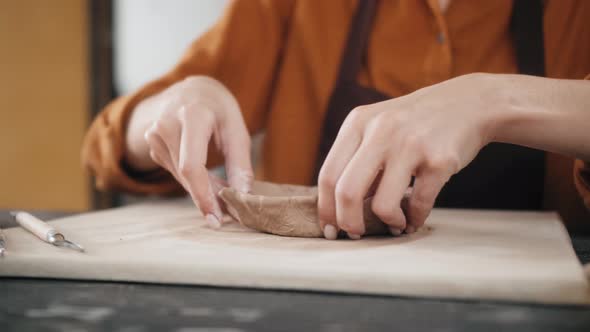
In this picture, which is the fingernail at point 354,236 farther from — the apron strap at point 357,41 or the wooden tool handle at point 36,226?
the apron strap at point 357,41

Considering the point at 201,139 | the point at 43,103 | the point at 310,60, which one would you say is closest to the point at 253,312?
the point at 201,139

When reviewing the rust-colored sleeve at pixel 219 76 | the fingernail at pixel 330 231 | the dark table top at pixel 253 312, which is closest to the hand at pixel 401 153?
the fingernail at pixel 330 231

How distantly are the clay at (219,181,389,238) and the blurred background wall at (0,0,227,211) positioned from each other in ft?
4.69

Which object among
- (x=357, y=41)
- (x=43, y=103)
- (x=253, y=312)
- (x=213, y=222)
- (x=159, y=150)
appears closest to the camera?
(x=253, y=312)

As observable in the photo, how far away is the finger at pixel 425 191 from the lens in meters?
0.50

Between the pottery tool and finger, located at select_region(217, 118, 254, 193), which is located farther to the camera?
finger, located at select_region(217, 118, 254, 193)

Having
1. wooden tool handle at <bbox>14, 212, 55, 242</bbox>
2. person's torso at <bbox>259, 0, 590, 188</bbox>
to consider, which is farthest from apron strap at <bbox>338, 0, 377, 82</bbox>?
wooden tool handle at <bbox>14, 212, 55, 242</bbox>

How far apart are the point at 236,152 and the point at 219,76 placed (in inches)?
16.9

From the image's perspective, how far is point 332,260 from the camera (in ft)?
1.40

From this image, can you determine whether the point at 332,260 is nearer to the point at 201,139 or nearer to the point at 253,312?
the point at 253,312

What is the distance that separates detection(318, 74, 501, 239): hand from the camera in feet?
1.61

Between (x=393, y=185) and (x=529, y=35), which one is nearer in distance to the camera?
(x=393, y=185)

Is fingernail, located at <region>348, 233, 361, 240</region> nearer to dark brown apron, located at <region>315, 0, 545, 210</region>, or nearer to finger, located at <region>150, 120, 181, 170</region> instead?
finger, located at <region>150, 120, 181, 170</region>

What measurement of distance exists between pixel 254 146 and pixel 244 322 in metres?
1.01
